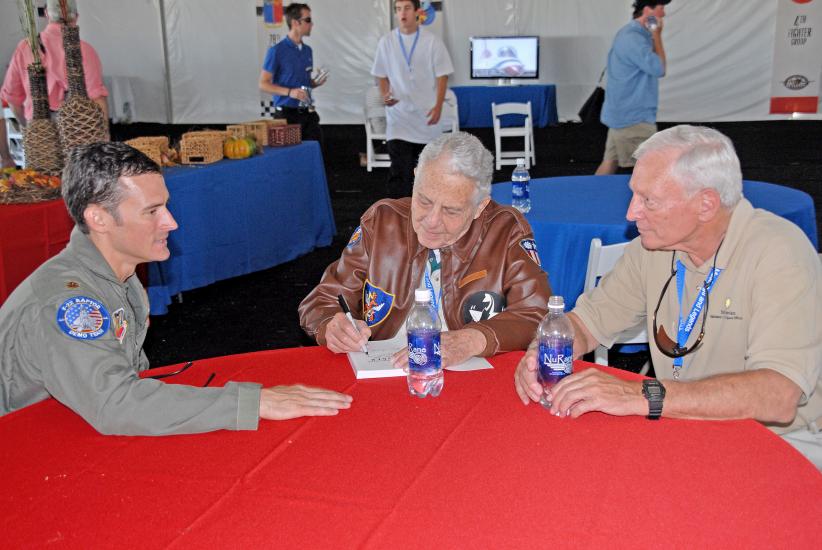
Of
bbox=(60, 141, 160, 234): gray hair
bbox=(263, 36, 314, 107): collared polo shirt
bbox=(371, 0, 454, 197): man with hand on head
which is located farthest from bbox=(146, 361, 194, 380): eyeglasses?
bbox=(263, 36, 314, 107): collared polo shirt

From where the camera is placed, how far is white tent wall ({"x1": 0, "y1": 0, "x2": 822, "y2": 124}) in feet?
42.3

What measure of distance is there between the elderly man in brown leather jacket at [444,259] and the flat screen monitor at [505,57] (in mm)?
11020

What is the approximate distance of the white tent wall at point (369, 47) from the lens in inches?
508

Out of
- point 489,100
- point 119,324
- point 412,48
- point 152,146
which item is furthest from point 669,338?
point 489,100

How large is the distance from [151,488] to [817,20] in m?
13.7

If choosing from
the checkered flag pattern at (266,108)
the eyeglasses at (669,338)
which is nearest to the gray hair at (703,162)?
the eyeglasses at (669,338)

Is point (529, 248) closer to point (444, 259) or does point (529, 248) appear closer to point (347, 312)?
point (444, 259)

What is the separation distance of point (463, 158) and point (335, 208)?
Answer: 229 inches

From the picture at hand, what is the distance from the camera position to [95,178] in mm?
1784

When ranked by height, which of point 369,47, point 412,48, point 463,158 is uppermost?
point 369,47

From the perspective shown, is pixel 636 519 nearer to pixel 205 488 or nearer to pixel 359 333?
pixel 205 488

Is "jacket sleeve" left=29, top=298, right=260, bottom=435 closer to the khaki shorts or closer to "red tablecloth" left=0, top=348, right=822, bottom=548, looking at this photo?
"red tablecloth" left=0, top=348, right=822, bottom=548

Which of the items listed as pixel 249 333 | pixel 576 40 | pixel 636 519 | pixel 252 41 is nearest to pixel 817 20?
pixel 576 40

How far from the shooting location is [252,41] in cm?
1473
